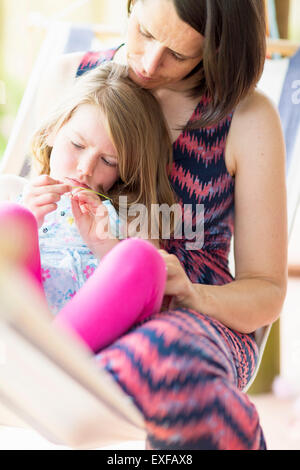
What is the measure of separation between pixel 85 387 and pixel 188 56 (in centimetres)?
58

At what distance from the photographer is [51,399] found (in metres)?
0.59

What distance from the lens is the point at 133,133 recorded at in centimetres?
104

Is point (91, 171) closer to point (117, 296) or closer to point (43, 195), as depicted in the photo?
point (43, 195)

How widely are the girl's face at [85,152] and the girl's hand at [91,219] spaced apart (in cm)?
5

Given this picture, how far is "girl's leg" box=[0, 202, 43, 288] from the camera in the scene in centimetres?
75

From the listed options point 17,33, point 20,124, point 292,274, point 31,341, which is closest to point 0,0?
point 17,33

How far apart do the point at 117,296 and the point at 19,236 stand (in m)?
0.16

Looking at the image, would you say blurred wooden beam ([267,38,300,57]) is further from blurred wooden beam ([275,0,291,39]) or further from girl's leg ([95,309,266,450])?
girl's leg ([95,309,266,450])

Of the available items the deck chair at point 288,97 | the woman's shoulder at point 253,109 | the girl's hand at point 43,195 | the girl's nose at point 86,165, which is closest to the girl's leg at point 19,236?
the girl's hand at point 43,195

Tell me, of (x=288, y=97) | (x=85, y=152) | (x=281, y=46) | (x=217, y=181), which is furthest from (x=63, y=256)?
(x=281, y=46)

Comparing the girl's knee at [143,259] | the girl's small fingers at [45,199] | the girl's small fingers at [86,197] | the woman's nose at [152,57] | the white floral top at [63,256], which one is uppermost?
the woman's nose at [152,57]

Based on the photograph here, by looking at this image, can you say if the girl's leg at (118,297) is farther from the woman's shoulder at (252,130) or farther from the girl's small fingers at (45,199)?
the woman's shoulder at (252,130)

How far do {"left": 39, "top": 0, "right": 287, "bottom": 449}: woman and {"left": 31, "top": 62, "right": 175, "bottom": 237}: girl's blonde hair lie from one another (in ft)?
0.08

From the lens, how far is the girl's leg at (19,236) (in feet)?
2.48
